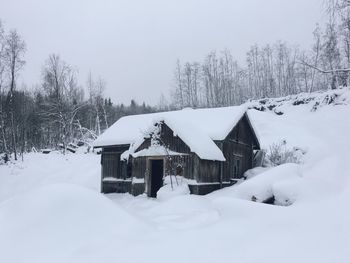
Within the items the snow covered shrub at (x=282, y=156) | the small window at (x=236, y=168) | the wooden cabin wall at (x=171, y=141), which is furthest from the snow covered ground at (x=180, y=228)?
the snow covered shrub at (x=282, y=156)

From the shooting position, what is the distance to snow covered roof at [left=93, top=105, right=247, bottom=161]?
18750 mm

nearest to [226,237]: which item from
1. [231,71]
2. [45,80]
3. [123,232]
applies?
[123,232]

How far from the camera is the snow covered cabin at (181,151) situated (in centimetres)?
1875

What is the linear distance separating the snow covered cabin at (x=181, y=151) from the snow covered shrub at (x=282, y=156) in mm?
1376

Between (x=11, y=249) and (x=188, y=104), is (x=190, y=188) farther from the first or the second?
(x=188, y=104)

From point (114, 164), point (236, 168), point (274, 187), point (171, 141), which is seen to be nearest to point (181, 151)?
point (171, 141)

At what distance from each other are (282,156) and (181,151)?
852cm

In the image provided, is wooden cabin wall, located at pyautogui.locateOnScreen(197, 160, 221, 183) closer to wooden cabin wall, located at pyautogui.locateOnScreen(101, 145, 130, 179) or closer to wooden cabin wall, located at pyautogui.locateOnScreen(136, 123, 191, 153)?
wooden cabin wall, located at pyautogui.locateOnScreen(136, 123, 191, 153)

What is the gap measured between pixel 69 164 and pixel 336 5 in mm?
28645

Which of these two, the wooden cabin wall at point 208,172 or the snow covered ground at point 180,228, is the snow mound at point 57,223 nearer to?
the snow covered ground at point 180,228

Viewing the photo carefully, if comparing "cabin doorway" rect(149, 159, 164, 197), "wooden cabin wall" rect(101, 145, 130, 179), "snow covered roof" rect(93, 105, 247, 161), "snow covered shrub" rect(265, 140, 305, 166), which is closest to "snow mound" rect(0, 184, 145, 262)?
"snow covered roof" rect(93, 105, 247, 161)

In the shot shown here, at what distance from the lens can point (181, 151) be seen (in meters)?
18.9

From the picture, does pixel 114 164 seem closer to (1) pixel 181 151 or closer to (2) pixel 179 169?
(2) pixel 179 169

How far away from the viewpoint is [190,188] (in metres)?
18.5
